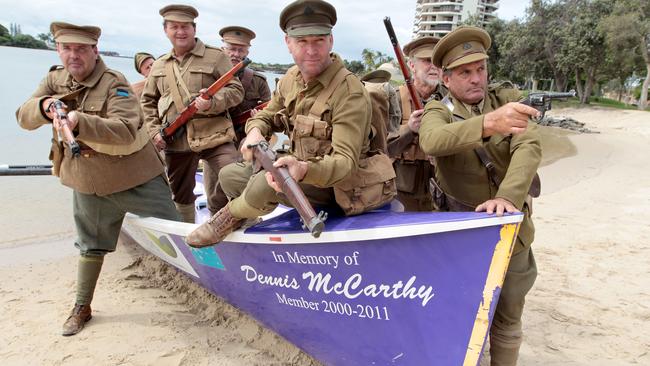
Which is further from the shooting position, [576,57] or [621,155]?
[576,57]

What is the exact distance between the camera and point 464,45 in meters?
2.24

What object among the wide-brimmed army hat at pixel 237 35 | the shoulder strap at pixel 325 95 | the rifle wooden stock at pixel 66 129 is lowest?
the rifle wooden stock at pixel 66 129

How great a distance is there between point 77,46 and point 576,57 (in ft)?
110

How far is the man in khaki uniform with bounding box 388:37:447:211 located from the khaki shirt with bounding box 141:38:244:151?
158 cm

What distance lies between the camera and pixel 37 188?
30.3ft

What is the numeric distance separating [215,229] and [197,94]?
1.71 m

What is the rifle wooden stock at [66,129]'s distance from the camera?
8.26ft

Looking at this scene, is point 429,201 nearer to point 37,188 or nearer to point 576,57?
point 37,188

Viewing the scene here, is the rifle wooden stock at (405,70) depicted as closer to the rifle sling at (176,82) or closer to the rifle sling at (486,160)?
the rifle sling at (486,160)

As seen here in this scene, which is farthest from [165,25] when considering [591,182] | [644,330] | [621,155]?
[621,155]

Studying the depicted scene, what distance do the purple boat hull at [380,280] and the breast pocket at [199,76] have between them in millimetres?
1683

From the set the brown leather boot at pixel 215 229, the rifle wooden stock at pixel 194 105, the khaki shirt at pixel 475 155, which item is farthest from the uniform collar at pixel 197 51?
the khaki shirt at pixel 475 155

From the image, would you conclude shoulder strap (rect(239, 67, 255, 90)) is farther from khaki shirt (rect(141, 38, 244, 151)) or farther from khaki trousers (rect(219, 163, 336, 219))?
khaki trousers (rect(219, 163, 336, 219))

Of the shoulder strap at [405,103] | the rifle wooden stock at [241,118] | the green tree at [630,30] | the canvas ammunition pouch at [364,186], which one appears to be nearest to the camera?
the canvas ammunition pouch at [364,186]
